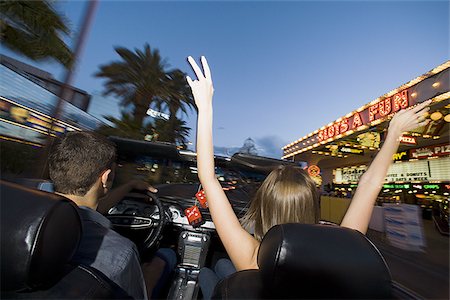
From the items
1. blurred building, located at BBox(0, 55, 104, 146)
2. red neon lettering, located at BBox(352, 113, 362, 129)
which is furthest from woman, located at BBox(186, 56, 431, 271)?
red neon lettering, located at BBox(352, 113, 362, 129)

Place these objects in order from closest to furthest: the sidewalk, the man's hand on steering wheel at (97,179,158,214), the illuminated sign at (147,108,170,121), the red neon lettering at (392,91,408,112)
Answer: the man's hand on steering wheel at (97,179,158,214) → the illuminated sign at (147,108,170,121) → the sidewalk → the red neon lettering at (392,91,408,112)

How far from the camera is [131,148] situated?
2480 millimetres

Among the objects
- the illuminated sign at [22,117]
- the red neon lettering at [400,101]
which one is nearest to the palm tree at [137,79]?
the illuminated sign at [22,117]

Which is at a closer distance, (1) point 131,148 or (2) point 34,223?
(2) point 34,223

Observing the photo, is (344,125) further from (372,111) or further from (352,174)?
(352,174)

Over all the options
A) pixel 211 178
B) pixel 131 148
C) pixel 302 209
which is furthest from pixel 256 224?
pixel 131 148

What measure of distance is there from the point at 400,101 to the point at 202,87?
9.33 m

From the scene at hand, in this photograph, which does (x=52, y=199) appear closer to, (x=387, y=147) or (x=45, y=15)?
(x=387, y=147)

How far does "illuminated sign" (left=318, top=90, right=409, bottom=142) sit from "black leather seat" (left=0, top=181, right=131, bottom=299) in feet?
29.2

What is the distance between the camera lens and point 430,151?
469 inches

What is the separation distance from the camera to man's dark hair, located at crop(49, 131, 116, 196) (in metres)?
1.34

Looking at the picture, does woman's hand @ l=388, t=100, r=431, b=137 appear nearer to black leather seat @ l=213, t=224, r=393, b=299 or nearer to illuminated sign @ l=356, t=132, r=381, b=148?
illuminated sign @ l=356, t=132, r=381, b=148

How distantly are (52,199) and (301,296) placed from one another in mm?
752

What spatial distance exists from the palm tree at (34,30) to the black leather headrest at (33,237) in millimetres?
9373
